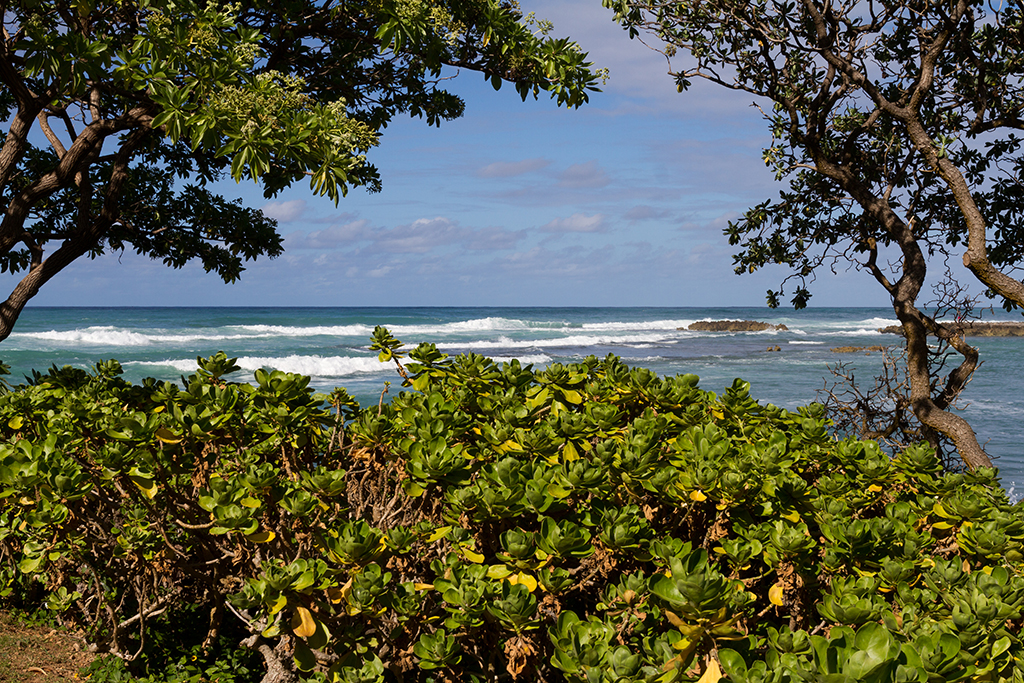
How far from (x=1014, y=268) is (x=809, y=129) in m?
2.57

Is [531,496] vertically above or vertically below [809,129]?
below

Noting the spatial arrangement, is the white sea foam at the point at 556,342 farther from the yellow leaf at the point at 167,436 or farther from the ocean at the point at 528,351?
the yellow leaf at the point at 167,436

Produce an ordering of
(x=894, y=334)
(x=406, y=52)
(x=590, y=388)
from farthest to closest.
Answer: (x=894, y=334) → (x=406, y=52) → (x=590, y=388)

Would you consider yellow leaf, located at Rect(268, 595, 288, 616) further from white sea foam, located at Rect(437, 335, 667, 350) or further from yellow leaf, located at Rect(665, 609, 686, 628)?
white sea foam, located at Rect(437, 335, 667, 350)

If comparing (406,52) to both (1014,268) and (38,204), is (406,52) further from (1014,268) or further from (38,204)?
(1014,268)

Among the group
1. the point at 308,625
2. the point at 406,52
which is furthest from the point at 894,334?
the point at 308,625

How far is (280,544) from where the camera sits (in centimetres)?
293

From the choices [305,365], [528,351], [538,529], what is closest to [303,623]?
[538,529]

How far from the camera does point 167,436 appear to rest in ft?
9.82

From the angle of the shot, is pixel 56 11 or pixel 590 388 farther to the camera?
pixel 56 11

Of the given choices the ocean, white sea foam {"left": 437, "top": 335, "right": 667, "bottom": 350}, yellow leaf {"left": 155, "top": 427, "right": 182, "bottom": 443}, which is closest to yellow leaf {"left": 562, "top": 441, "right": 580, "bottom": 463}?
yellow leaf {"left": 155, "top": 427, "right": 182, "bottom": 443}

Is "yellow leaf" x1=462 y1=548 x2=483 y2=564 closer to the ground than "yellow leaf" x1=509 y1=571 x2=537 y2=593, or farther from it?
farther from it

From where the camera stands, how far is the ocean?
57.4ft

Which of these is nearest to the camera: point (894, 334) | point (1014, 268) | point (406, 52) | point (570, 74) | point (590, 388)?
point (590, 388)
